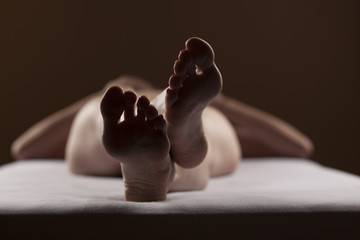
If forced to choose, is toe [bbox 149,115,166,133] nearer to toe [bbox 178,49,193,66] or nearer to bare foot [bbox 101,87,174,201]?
bare foot [bbox 101,87,174,201]

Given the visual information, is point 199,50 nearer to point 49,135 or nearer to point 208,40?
point 49,135

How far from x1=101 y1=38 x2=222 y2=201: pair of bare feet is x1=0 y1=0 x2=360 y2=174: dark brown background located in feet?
4.48

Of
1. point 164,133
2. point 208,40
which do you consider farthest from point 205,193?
point 208,40

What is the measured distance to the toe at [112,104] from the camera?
31.4 inches

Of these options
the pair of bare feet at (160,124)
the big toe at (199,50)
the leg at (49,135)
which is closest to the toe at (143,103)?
the pair of bare feet at (160,124)

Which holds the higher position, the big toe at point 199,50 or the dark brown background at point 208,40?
the dark brown background at point 208,40

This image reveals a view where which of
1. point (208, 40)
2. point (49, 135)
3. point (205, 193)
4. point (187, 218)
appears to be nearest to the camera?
point (187, 218)

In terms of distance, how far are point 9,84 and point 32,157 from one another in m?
0.65

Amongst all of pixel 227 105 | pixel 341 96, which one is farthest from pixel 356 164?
pixel 227 105

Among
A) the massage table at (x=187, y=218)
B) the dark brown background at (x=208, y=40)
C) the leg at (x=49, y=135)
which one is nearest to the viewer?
the massage table at (x=187, y=218)

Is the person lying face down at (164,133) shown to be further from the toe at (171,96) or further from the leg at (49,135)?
the leg at (49,135)

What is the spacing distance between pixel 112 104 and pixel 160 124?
92mm

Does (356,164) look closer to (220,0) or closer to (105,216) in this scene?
(220,0)

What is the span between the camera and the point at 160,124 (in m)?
0.82
